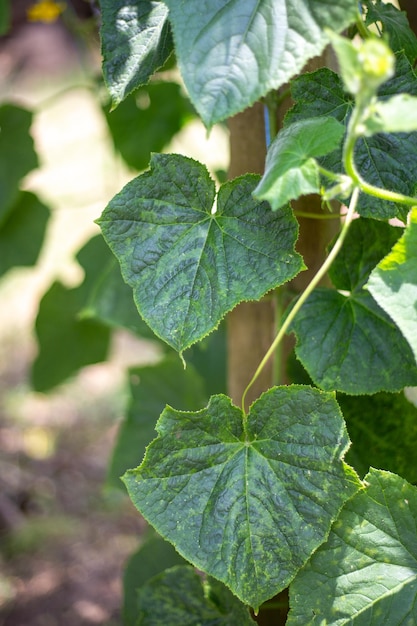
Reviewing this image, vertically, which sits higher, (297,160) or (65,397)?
(297,160)

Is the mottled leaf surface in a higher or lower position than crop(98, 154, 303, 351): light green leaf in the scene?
higher

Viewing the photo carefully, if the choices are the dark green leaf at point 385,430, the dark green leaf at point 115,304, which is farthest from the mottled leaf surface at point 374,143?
the dark green leaf at point 115,304

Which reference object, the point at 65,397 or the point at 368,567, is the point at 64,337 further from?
the point at 65,397

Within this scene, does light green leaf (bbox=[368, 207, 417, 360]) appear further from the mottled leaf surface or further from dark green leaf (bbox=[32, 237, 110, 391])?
dark green leaf (bbox=[32, 237, 110, 391])

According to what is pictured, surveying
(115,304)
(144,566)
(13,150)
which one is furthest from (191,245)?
(13,150)

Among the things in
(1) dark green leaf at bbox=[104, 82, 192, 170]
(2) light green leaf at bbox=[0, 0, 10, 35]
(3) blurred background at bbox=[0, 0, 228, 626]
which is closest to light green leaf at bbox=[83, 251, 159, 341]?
(3) blurred background at bbox=[0, 0, 228, 626]
